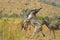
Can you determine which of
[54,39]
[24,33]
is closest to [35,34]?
[24,33]

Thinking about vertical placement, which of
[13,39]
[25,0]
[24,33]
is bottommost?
[25,0]

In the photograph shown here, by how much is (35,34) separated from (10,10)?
3678 cm

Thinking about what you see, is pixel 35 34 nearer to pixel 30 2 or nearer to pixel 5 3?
pixel 5 3

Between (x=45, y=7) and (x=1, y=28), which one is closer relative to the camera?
(x=1, y=28)

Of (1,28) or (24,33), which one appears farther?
(24,33)

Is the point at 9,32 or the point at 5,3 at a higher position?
the point at 9,32

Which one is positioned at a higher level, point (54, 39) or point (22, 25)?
point (22, 25)

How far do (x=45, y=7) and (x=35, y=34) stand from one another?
43.2 m

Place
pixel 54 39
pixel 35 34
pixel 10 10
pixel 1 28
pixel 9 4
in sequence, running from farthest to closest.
→ pixel 9 4
pixel 10 10
pixel 54 39
pixel 35 34
pixel 1 28

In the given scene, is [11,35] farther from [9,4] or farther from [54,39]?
[9,4]

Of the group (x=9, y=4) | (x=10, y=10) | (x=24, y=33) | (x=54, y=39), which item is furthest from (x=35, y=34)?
(x=9, y=4)

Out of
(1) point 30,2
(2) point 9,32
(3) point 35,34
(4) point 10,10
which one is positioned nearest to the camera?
(2) point 9,32

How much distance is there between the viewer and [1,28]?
34.2 feet

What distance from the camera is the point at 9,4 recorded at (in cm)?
5391
